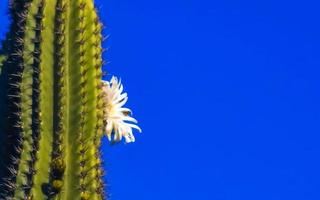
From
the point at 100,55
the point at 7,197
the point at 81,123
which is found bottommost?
the point at 7,197

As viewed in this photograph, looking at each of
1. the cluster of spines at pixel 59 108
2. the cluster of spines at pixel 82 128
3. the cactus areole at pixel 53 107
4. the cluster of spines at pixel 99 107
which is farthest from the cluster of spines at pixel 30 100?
the cluster of spines at pixel 99 107

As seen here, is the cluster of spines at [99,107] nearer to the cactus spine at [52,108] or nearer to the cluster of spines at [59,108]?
the cactus spine at [52,108]

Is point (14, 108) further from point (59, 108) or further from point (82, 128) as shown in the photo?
point (82, 128)

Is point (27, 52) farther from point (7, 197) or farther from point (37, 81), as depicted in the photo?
point (7, 197)

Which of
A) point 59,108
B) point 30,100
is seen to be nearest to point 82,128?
point 59,108

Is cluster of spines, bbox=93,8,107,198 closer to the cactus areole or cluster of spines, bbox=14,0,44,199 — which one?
the cactus areole

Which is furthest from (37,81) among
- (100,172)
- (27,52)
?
(100,172)

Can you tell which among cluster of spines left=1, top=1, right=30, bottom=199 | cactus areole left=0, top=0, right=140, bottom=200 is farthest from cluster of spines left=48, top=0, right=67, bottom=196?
cluster of spines left=1, top=1, right=30, bottom=199
